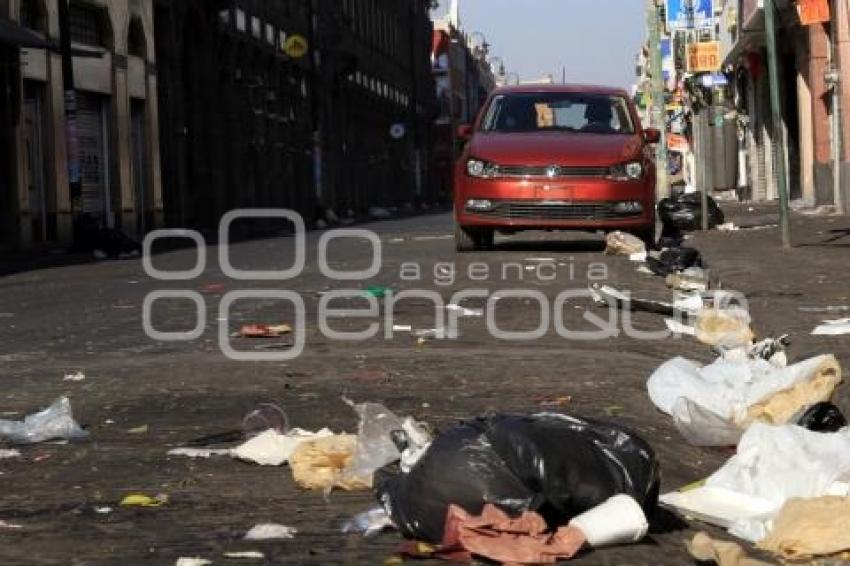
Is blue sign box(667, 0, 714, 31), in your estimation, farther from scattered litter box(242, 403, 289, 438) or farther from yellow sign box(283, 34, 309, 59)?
scattered litter box(242, 403, 289, 438)

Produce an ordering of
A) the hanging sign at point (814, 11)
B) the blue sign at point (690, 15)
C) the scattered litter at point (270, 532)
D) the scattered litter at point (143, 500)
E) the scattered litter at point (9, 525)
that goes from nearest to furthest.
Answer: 1. the scattered litter at point (270, 532)
2. the scattered litter at point (9, 525)
3. the scattered litter at point (143, 500)
4. the hanging sign at point (814, 11)
5. the blue sign at point (690, 15)

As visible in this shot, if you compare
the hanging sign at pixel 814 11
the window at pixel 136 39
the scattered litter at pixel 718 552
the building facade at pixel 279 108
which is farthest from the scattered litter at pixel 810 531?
the building facade at pixel 279 108

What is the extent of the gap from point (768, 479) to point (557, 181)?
12132 millimetres

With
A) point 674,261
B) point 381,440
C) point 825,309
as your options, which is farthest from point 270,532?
point 674,261

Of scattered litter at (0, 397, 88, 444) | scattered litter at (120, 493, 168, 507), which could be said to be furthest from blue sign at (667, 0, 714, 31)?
scattered litter at (120, 493, 168, 507)

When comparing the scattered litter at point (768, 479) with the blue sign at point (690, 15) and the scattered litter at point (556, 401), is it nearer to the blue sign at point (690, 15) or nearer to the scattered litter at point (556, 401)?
the scattered litter at point (556, 401)

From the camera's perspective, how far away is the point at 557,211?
17016 mm

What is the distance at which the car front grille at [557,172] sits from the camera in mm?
16891

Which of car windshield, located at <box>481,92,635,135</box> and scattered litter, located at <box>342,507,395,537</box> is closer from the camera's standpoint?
scattered litter, located at <box>342,507,395,537</box>

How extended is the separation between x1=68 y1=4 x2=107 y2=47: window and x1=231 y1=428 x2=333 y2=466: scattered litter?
28.9m

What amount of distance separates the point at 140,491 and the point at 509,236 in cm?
1920

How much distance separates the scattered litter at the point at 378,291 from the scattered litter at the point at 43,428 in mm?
6133

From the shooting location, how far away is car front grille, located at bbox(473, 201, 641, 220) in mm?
16984

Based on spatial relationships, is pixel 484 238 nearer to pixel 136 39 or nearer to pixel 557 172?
pixel 557 172
